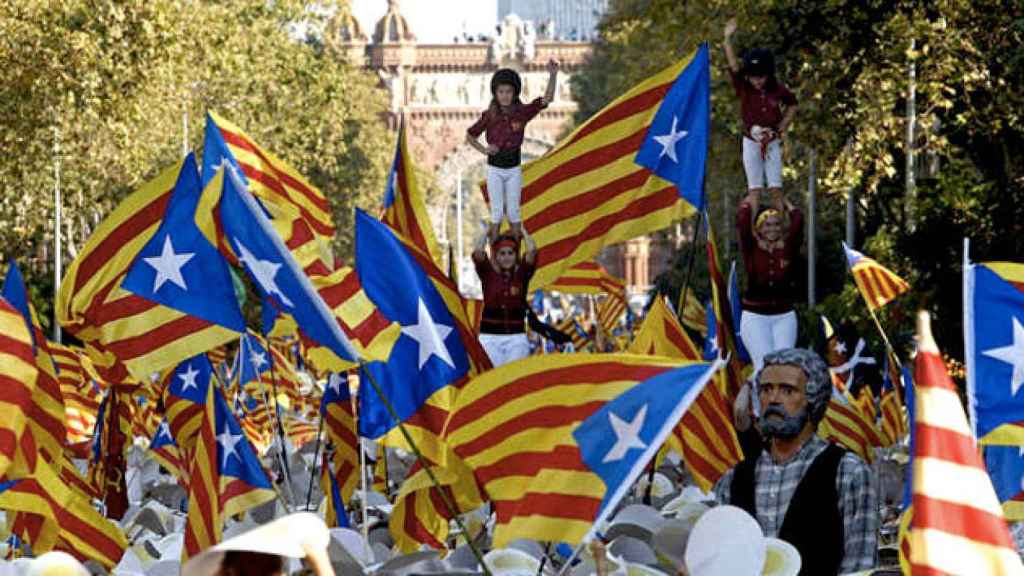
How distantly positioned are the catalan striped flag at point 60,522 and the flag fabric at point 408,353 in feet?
3.78

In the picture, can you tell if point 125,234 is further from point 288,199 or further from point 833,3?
point 833,3

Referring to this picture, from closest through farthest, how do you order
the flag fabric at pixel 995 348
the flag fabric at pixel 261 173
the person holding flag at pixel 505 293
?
1. the flag fabric at pixel 995 348
2. the flag fabric at pixel 261 173
3. the person holding flag at pixel 505 293

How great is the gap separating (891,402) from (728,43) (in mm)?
3323

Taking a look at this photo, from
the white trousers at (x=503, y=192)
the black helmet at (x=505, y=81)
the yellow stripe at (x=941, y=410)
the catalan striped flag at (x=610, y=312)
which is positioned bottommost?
the catalan striped flag at (x=610, y=312)

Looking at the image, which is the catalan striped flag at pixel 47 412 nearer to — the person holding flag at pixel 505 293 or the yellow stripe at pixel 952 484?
the person holding flag at pixel 505 293

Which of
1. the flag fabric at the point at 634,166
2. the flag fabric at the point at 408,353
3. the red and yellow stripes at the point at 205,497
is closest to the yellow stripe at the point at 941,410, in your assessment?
the red and yellow stripes at the point at 205,497

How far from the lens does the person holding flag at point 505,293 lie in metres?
13.1

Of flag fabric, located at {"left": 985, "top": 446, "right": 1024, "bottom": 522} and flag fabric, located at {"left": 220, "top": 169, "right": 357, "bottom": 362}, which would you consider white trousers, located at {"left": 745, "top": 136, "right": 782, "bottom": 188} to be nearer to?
flag fabric, located at {"left": 985, "top": 446, "right": 1024, "bottom": 522}

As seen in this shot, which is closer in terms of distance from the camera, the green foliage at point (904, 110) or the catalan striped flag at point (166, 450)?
the catalan striped flag at point (166, 450)

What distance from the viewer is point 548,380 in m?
7.09

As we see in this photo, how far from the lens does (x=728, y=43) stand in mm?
12539

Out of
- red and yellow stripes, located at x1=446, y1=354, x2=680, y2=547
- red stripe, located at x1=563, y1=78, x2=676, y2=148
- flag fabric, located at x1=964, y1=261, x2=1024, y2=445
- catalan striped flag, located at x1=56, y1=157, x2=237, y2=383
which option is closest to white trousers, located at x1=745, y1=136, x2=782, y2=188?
red stripe, located at x1=563, y1=78, x2=676, y2=148

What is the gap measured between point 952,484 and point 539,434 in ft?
7.46

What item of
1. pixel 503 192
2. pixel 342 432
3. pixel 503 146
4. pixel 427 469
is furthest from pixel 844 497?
pixel 503 146
